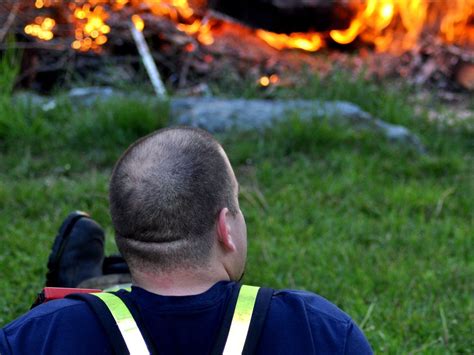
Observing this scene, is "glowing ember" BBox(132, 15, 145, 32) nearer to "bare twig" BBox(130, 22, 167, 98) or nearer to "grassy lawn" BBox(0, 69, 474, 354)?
"bare twig" BBox(130, 22, 167, 98)

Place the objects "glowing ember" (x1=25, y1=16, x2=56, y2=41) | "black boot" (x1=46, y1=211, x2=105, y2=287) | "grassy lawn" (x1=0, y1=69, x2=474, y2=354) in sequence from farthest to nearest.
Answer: "glowing ember" (x1=25, y1=16, x2=56, y2=41) < "grassy lawn" (x1=0, y1=69, x2=474, y2=354) < "black boot" (x1=46, y1=211, x2=105, y2=287)

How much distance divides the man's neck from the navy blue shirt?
0.07 ft

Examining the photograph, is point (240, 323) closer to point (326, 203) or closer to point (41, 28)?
point (326, 203)

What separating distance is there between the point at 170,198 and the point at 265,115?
11.2 feet

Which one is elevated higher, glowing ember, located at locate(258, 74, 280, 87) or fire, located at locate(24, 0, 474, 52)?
fire, located at locate(24, 0, 474, 52)

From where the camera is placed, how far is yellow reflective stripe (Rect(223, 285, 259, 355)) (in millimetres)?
1683

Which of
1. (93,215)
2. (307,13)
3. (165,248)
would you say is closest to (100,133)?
(93,215)

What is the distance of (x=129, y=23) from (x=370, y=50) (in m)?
2.01

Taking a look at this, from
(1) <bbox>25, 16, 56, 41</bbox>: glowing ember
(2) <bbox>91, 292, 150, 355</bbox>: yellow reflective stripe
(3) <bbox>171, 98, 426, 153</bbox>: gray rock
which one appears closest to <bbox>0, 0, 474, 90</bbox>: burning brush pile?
(1) <bbox>25, 16, 56, 41</bbox>: glowing ember

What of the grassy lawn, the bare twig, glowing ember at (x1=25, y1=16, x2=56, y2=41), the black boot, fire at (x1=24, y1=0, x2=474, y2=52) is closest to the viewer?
the black boot

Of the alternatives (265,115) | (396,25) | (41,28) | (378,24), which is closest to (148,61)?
(41,28)

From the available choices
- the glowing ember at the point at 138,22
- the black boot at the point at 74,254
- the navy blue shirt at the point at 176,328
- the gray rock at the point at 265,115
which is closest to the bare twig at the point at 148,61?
the glowing ember at the point at 138,22

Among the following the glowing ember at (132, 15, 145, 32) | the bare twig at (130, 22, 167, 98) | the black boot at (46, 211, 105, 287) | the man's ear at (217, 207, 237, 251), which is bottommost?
the bare twig at (130, 22, 167, 98)

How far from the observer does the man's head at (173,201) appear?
5.68 feet
